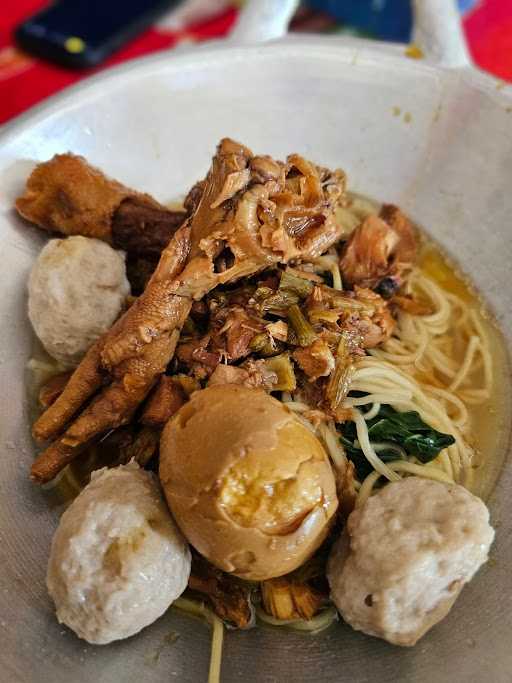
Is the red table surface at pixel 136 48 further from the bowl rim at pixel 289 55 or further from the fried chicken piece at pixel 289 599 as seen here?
the fried chicken piece at pixel 289 599

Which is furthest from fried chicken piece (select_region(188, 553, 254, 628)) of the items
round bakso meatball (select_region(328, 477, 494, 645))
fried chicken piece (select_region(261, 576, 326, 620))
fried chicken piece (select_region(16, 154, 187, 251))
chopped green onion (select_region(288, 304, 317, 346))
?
fried chicken piece (select_region(16, 154, 187, 251))

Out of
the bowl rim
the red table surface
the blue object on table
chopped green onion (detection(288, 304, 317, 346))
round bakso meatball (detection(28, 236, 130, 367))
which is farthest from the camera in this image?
the blue object on table

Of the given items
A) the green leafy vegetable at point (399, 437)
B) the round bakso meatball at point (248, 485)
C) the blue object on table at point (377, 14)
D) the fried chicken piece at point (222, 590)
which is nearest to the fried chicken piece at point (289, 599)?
the fried chicken piece at point (222, 590)

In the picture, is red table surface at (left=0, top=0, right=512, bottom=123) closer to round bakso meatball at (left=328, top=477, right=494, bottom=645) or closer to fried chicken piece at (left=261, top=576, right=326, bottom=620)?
fried chicken piece at (left=261, top=576, right=326, bottom=620)

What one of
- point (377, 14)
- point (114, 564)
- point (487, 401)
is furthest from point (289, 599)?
point (377, 14)

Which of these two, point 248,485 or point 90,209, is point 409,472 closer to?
point 248,485

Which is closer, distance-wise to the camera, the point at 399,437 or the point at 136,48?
the point at 399,437
